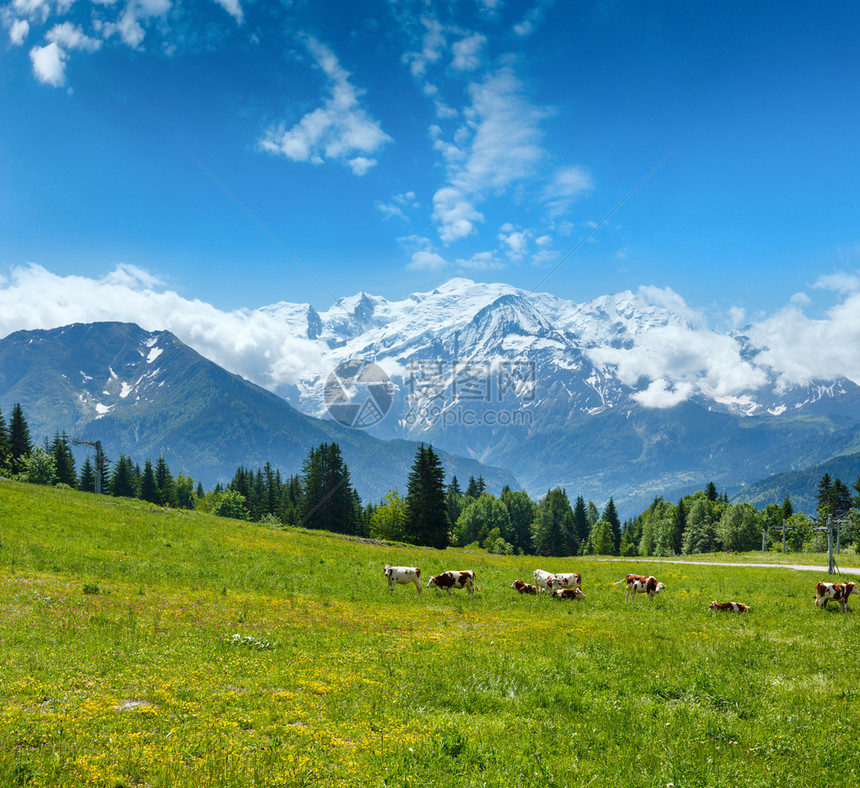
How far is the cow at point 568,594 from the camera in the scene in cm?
2765

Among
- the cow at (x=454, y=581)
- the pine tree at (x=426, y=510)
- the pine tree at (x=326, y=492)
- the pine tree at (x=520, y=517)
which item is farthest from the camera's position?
the pine tree at (x=520, y=517)

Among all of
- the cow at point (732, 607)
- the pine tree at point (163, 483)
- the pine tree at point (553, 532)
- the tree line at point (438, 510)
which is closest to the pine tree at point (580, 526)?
the tree line at point (438, 510)

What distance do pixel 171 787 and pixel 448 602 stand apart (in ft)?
61.9

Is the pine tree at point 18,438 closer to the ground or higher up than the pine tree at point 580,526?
higher up

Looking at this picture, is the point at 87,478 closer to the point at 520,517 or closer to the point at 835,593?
the point at 520,517

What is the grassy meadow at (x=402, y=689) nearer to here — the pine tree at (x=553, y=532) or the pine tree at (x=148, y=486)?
the pine tree at (x=148, y=486)

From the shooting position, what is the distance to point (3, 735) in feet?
31.3

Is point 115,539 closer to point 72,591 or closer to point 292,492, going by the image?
point 72,591

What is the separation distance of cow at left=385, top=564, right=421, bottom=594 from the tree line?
4887 centimetres

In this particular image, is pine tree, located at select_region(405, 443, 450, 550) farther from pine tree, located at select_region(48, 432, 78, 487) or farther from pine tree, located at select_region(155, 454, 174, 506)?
pine tree, located at select_region(155, 454, 174, 506)

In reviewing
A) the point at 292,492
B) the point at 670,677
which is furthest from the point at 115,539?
the point at 292,492

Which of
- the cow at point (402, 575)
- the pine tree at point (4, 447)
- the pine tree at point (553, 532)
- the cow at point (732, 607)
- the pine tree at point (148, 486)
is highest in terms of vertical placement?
the pine tree at point (4, 447)

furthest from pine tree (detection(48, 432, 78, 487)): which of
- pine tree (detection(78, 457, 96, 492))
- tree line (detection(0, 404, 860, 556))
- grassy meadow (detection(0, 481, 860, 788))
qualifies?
grassy meadow (detection(0, 481, 860, 788))

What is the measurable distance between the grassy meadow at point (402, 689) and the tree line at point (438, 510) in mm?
56686
